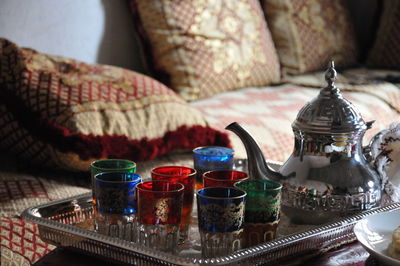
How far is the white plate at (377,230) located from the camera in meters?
0.71

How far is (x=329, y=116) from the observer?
81 cm

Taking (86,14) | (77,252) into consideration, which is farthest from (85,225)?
(86,14)

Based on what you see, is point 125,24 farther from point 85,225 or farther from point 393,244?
point 393,244

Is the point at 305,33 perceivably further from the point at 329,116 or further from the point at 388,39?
the point at 329,116

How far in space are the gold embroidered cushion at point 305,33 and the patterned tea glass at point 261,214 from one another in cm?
159

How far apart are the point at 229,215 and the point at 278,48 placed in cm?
168

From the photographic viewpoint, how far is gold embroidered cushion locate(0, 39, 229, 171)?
1.24 metres

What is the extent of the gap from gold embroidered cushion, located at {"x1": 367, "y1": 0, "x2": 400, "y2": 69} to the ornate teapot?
1742 millimetres

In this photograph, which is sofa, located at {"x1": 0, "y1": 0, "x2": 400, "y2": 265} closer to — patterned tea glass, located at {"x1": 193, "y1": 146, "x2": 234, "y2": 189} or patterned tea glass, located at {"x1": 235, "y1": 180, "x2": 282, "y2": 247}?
patterned tea glass, located at {"x1": 193, "y1": 146, "x2": 234, "y2": 189}

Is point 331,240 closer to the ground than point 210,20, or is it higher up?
closer to the ground

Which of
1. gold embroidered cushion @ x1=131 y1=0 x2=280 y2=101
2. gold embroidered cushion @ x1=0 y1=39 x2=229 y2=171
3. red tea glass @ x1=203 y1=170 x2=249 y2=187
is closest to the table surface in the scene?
red tea glass @ x1=203 y1=170 x2=249 y2=187

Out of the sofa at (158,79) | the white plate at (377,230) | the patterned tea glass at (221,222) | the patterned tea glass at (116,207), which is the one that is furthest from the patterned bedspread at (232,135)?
the white plate at (377,230)

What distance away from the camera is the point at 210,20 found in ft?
6.27

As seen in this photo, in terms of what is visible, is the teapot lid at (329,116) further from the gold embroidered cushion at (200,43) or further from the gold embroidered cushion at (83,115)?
the gold embroidered cushion at (200,43)
